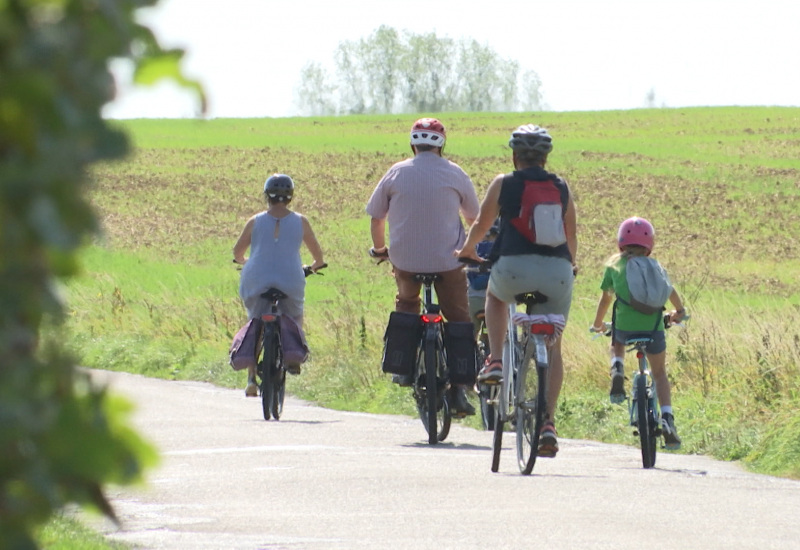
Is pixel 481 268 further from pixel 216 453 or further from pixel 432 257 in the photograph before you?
pixel 216 453

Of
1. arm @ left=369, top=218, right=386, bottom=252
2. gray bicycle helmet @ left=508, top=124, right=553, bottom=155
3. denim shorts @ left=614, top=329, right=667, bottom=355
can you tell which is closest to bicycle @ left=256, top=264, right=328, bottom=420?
arm @ left=369, top=218, right=386, bottom=252

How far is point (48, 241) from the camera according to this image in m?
1.48

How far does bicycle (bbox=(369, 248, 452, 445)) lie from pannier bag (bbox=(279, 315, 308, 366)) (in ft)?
6.46

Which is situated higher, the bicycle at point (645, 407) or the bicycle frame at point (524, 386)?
the bicycle frame at point (524, 386)

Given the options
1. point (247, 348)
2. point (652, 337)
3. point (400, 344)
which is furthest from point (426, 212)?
point (247, 348)

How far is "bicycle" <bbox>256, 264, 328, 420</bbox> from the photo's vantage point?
525 inches

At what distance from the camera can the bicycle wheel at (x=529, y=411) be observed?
9117mm

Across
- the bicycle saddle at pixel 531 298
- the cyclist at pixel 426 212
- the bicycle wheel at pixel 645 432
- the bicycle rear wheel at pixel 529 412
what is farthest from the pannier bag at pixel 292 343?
the bicycle saddle at pixel 531 298

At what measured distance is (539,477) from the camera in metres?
9.28

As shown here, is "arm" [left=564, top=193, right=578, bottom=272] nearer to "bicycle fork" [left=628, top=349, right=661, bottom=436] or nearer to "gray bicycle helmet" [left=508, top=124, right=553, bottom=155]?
"gray bicycle helmet" [left=508, top=124, right=553, bottom=155]

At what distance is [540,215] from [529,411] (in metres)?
1.13

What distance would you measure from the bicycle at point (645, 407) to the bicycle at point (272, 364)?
11.1ft

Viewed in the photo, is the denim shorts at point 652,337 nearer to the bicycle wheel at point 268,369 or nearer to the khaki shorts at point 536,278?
the khaki shorts at point 536,278

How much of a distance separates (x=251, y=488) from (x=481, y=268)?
244cm
